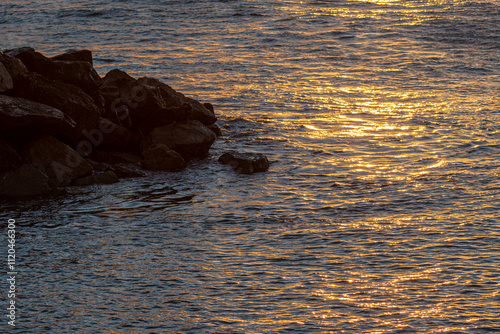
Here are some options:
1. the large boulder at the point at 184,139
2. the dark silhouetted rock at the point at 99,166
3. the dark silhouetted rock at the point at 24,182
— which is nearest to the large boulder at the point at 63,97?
the dark silhouetted rock at the point at 99,166

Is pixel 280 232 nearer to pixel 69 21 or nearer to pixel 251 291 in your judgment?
pixel 251 291

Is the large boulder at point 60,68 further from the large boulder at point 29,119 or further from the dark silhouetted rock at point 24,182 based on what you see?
the dark silhouetted rock at point 24,182

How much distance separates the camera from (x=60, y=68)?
12.4m

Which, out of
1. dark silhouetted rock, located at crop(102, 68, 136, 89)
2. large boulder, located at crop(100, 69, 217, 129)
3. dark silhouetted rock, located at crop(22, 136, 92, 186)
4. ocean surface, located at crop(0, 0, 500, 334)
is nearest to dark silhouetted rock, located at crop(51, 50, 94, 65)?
dark silhouetted rock, located at crop(102, 68, 136, 89)

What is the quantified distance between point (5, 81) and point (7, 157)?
1269 mm

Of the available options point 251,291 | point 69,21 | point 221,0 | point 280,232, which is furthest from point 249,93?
point 221,0

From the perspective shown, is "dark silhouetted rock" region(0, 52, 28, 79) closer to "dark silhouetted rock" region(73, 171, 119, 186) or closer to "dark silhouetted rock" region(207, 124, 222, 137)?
"dark silhouetted rock" region(73, 171, 119, 186)

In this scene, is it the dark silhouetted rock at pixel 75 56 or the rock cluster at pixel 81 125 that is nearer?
the rock cluster at pixel 81 125

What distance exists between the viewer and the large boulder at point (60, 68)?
12.2 metres

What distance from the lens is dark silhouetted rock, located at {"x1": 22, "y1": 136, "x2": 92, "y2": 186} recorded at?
35.0 ft

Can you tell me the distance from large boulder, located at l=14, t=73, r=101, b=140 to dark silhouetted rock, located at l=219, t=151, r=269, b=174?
226 centimetres

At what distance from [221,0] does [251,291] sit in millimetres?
24733

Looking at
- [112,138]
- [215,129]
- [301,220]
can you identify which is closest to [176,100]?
[215,129]

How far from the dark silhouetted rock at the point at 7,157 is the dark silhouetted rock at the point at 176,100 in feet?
9.59
